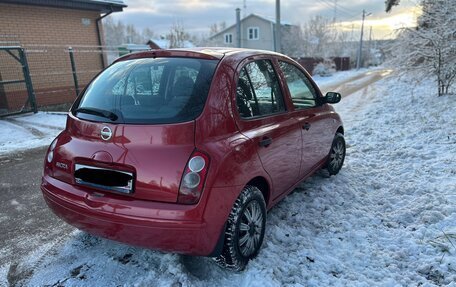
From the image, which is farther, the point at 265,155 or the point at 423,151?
the point at 423,151

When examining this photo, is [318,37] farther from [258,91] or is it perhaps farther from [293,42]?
[258,91]

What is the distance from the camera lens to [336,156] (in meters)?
4.87

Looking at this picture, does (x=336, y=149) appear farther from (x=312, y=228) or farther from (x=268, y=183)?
(x=268, y=183)

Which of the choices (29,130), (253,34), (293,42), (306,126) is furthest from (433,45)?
(253,34)

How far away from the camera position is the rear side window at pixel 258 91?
Result: 2.87 meters

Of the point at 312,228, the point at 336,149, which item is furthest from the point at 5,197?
the point at 336,149

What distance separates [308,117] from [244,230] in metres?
1.66

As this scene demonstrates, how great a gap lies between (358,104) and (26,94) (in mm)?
11010

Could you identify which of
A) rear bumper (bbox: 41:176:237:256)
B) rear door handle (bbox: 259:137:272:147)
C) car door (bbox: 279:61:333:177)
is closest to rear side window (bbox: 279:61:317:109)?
car door (bbox: 279:61:333:177)

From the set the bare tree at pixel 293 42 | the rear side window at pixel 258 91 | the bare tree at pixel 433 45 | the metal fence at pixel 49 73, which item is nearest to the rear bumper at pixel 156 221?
the rear side window at pixel 258 91

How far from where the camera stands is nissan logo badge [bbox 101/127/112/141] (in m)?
2.53

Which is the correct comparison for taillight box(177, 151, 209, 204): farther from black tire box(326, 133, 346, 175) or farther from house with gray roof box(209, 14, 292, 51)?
house with gray roof box(209, 14, 292, 51)

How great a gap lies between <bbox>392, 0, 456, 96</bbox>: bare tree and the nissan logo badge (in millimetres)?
9501

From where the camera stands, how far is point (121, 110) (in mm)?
2631
